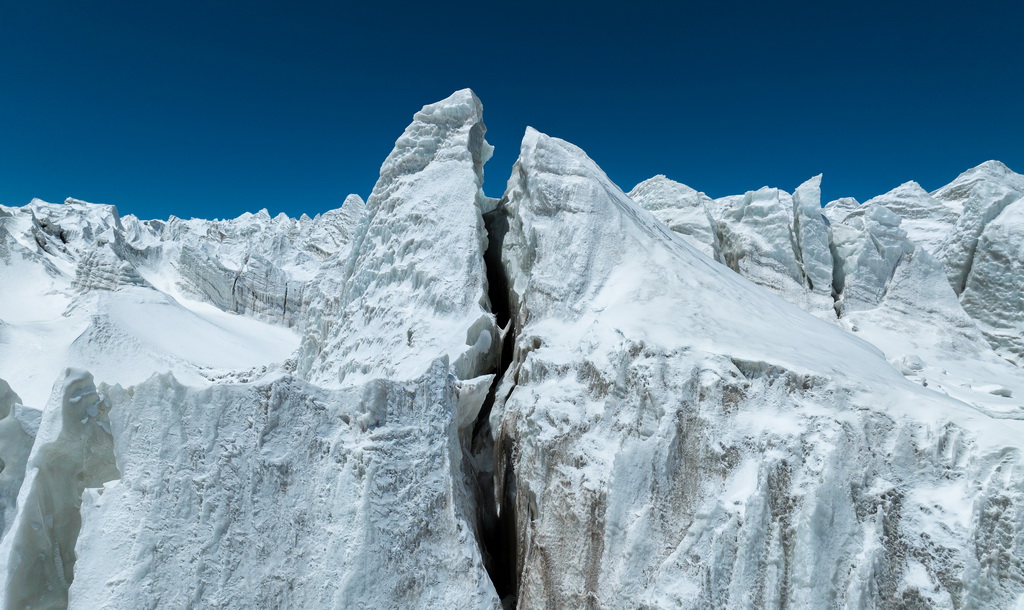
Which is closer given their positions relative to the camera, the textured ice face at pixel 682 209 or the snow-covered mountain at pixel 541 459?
the snow-covered mountain at pixel 541 459

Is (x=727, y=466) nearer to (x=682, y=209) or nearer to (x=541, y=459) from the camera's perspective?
(x=541, y=459)

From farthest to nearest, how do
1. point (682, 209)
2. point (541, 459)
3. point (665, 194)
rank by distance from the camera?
point (665, 194)
point (682, 209)
point (541, 459)

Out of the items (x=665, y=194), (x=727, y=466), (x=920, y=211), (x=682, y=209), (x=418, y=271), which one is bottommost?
(x=727, y=466)

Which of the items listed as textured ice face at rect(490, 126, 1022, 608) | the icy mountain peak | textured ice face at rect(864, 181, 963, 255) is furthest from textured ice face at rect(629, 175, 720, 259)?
textured ice face at rect(490, 126, 1022, 608)

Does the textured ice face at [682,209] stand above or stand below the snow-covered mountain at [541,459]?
above

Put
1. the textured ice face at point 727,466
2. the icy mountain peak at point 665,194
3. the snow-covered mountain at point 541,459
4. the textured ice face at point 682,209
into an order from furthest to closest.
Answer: the icy mountain peak at point 665,194 → the textured ice face at point 682,209 → the snow-covered mountain at point 541,459 → the textured ice face at point 727,466

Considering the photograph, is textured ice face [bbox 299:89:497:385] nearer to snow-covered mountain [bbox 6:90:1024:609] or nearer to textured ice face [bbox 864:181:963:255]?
snow-covered mountain [bbox 6:90:1024:609]

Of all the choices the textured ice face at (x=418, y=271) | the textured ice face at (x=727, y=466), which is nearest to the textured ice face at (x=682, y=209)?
the textured ice face at (x=418, y=271)

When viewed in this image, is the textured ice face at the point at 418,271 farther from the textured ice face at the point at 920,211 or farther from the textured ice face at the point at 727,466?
the textured ice face at the point at 920,211

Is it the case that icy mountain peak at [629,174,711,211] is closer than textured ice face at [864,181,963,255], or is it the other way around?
icy mountain peak at [629,174,711,211]

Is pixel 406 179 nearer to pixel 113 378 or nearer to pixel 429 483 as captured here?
pixel 429 483

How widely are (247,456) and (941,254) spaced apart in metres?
20.9

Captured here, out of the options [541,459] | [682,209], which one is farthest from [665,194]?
[541,459]

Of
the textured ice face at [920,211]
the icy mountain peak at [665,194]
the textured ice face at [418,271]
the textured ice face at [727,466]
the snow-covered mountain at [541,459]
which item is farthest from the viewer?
the textured ice face at [920,211]
